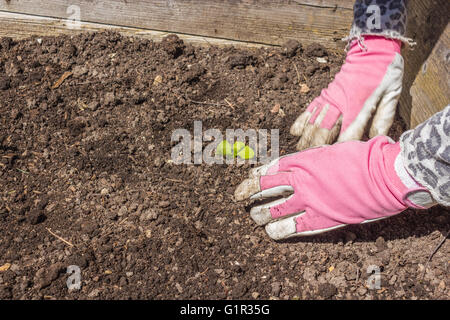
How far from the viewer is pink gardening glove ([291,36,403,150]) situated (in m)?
2.15

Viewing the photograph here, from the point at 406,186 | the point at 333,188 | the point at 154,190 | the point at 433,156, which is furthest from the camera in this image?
the point at 154,190

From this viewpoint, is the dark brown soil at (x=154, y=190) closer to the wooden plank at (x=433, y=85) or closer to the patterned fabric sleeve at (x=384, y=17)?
the wooden plank at (x=433, y=85)

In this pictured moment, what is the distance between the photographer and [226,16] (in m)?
2.63

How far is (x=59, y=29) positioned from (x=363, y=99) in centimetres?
190

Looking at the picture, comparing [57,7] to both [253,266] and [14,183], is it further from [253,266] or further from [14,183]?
[253,266]

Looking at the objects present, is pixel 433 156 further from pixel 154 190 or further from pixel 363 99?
pixel 154 190

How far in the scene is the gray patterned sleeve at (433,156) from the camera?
63.5 inches

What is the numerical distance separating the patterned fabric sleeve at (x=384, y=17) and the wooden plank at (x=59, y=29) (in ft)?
2.43

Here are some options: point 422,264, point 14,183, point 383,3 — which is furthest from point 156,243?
point 383,3

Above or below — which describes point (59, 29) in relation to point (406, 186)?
above

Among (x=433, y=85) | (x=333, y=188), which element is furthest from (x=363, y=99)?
(x=333, y=188)

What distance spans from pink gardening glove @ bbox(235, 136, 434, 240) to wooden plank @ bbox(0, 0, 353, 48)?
991mm

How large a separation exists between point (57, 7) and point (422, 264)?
248 cm

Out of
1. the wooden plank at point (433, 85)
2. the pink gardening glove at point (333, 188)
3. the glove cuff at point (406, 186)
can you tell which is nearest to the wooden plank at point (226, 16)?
the wooden plank at point (433, 85)
